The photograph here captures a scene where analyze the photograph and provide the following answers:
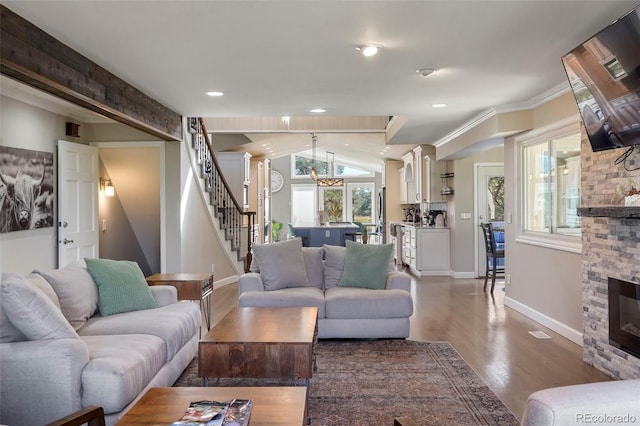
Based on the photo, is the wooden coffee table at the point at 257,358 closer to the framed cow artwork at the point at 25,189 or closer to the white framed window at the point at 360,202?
the framed cow artwork at the point at 25,189

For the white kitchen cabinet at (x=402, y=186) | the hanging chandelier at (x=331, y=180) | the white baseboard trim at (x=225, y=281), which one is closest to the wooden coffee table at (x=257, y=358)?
the white baseboard trim at (x=225, y=281)

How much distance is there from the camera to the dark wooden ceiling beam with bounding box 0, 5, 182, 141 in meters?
2.63

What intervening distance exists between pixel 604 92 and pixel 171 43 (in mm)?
2893

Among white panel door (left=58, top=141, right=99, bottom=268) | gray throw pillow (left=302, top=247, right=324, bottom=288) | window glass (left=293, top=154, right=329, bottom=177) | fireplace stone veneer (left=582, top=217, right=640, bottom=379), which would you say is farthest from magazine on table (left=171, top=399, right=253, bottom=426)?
window glass (left=293, top=154, right=329, bottom=177)

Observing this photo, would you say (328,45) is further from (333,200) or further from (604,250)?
(333,200)

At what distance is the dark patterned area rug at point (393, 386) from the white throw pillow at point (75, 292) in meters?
0.81

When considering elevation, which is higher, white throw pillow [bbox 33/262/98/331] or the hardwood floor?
white throw pillow [bbox 33/262/98/331]

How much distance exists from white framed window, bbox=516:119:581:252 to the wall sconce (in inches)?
212

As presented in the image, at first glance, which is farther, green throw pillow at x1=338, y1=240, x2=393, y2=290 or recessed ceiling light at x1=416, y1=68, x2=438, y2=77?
green throw pillow at x1=338, y1=240, x2=393, y2=290

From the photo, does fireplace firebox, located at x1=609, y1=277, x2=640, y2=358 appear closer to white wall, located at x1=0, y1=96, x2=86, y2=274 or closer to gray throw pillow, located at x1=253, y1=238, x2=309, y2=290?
gray throw pillow, located at x1=253, y1=238, x2=309, y2=290

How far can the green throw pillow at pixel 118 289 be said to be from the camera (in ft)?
10.9

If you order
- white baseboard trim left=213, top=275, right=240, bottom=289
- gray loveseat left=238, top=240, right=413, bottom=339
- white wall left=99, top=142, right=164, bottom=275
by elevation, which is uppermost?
white wall left=99, top=142, right=164, bottom=275

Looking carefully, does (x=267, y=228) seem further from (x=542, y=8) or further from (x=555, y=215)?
(x=542, y=8)

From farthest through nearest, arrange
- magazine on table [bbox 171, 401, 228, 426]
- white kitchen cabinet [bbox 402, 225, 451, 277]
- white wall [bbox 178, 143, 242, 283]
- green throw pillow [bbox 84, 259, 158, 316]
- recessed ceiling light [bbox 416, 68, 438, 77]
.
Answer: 1. white kitchen cabinet [bbox 402, 225, 451, 277]
2. white wall [bbox 178, 143, 242, 283]
3. recessed ceiling light [bbox 416, 68, 438, 77]
4. green throw pillow [bbox 84, 259, 158, 316]
5. magazine on table [bbox 171, 401, 228, 426]
